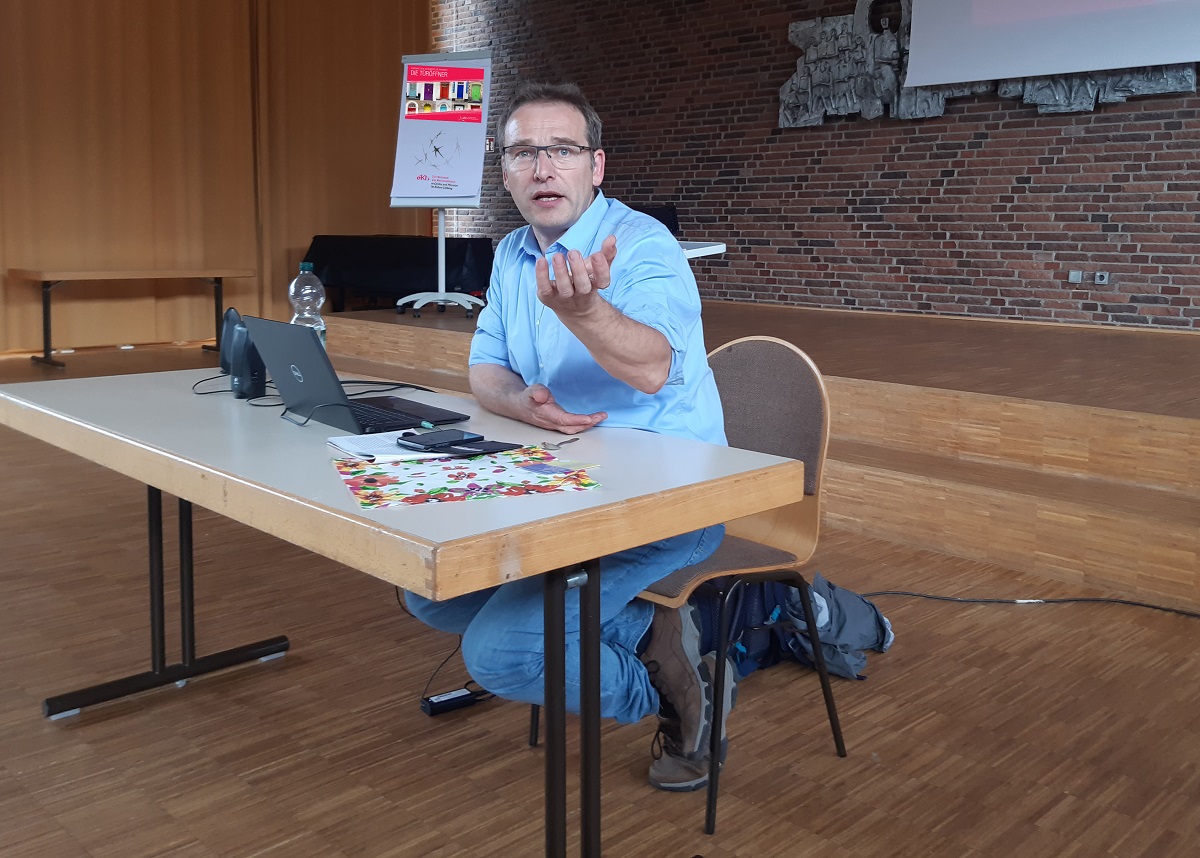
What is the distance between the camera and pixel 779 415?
7.06 ft

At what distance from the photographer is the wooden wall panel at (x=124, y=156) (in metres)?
7.55

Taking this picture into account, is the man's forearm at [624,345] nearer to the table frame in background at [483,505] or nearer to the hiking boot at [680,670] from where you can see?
the table frame in background at [483,505]

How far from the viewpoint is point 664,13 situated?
855cm

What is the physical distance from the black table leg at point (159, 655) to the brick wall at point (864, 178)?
5529 mm

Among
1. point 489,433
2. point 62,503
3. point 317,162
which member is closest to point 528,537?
point 489,433

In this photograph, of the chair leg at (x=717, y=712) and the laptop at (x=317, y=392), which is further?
the chair leg at (x=717, y=712)

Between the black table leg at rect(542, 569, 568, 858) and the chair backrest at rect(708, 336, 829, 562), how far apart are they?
807 mm

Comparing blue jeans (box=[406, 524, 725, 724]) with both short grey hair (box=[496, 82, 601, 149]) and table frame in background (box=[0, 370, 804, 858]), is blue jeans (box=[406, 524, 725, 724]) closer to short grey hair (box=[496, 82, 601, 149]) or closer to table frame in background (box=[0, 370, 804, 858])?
table frame in background (box=[0, 370, 804, 858])

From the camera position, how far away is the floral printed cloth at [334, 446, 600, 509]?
50.2 inches

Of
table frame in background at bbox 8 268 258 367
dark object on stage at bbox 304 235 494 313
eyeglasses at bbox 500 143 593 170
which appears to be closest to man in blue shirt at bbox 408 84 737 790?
eyeglasses at bbox 500 143 593 170

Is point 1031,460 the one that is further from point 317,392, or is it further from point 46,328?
point 46,328

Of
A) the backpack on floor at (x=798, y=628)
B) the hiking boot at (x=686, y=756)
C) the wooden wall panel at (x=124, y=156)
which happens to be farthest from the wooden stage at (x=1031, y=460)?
the wooden wall panel at (x=124, y=156)

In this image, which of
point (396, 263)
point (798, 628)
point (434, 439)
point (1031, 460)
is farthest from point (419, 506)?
point (396, 263)

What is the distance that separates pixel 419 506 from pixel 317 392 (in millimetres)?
529
